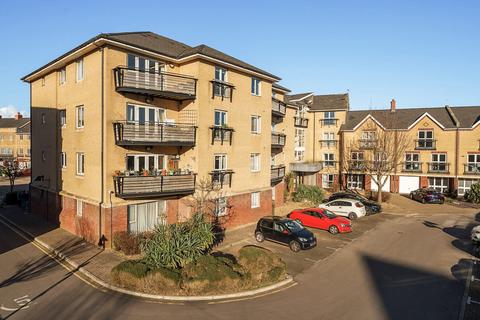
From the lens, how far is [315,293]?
13.8 meters

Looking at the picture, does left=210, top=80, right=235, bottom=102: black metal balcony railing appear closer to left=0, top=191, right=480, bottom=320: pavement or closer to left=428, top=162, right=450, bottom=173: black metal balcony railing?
left=0, top=191, right=480, bottom=320: pavement

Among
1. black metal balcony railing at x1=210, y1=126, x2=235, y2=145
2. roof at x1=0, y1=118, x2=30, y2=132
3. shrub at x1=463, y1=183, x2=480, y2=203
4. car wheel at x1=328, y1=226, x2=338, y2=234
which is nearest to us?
black metal balcony railing at x1=210, y1=126, x2=235, y2=145

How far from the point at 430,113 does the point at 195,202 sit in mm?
36138

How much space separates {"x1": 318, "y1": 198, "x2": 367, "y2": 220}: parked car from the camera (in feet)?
93.6

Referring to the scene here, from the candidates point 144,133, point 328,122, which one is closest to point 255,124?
point 144,133

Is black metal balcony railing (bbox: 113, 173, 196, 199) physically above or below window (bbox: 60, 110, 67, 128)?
below

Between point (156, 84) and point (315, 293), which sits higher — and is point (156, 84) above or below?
above

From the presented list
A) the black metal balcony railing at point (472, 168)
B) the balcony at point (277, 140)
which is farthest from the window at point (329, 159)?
the balcony at point (277, 140)

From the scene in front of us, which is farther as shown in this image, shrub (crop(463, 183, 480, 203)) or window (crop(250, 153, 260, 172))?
shrub (crop(463, 183, 480, 203))

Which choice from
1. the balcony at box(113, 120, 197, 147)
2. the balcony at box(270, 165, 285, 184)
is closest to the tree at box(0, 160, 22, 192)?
the balcony at box(113, 120, 197, 147)

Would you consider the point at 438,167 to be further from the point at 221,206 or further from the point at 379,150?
the point at 221,206

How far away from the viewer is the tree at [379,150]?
124 feet

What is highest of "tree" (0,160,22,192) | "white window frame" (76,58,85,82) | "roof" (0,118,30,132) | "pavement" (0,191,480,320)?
"roof" (0,118,30,132)

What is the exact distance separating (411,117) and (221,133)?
3197cm
